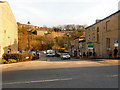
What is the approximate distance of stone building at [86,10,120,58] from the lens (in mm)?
23400

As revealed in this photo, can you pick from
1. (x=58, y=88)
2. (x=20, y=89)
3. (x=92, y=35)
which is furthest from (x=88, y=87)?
(x=92, y=35)

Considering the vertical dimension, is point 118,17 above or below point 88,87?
above

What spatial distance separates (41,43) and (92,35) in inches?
1729

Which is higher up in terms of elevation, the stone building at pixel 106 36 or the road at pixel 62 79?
the stone building at pixel 106 36

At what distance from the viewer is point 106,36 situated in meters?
26.5

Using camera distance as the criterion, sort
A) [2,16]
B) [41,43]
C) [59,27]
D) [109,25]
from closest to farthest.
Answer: [2,16] < [109,25] < [41,43] < [59,27]

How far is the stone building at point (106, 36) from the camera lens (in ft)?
76.8

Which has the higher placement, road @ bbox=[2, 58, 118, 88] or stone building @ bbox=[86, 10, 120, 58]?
stone building @ bbox=[86, 10, 120, 58]

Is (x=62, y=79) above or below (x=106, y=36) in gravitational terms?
below

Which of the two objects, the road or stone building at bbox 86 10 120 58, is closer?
the road

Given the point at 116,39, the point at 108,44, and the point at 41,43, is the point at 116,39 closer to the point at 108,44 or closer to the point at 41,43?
the point at 108,44

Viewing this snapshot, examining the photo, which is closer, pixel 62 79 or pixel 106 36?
pixel 62 79

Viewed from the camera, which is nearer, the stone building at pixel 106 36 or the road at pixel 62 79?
the road at pixel 62 79

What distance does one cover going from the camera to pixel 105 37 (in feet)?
88.4
